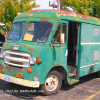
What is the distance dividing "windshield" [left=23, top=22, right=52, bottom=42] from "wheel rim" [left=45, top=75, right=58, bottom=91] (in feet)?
4.00

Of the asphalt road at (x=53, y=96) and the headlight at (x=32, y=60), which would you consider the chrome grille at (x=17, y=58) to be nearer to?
the headlight at (x=32, y=60)

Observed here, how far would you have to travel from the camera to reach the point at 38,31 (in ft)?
17.8

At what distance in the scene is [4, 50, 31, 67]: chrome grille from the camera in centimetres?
511

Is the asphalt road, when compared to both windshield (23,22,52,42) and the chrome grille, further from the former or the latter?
windshield (23,22,52,42)

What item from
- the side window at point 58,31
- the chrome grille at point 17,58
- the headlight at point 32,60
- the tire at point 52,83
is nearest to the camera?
the headlight at point 32,60

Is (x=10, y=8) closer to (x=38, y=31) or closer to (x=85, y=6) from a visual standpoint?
(x=85, y=6)

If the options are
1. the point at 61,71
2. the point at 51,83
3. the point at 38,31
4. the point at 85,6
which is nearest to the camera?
the point at 38,31

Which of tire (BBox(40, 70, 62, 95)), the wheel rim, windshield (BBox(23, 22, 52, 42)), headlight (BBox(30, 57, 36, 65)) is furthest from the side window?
the wheel rim

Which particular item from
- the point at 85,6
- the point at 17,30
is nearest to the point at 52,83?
the point at 17,30

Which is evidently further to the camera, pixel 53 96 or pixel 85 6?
pixel 85 6

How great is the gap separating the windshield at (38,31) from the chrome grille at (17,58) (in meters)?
0.59

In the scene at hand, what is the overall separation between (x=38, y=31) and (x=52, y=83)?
172 cm

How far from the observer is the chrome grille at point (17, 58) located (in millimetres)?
5109

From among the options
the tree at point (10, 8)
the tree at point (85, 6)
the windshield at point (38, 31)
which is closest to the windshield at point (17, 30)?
the windshield at point (38, 31)
